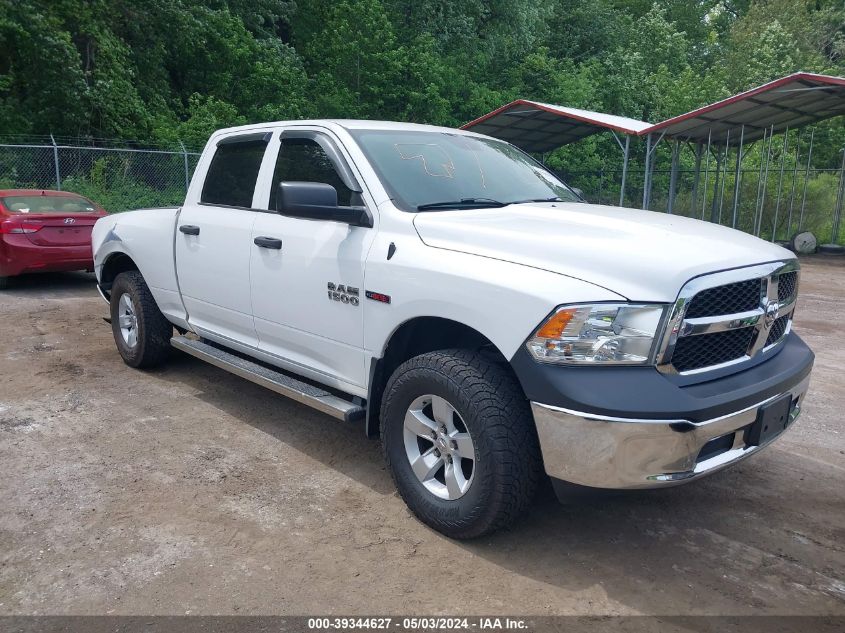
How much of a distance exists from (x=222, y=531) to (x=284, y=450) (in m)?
1.06

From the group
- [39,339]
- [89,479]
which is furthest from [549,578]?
[39,339]

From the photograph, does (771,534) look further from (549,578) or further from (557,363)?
(557,363)

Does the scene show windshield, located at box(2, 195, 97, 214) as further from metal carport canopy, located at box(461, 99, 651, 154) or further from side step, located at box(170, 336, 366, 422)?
metal carport canopy, located at box(461, 99, 651, 154)

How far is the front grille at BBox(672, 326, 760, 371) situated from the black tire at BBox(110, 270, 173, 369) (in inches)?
167

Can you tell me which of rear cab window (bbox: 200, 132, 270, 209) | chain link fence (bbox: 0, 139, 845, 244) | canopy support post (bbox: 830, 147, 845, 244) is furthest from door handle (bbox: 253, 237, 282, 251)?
canopy support post (bbox: 830, 147, 845, 244)

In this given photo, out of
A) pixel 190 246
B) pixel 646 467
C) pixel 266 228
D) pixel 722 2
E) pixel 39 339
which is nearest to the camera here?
pixel 646 467

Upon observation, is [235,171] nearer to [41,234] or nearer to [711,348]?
[711,348]

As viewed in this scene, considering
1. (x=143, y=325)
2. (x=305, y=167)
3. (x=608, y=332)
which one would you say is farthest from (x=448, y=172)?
(x=143, y=325)

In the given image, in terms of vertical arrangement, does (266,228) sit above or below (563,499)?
above

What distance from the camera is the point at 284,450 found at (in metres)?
4.57

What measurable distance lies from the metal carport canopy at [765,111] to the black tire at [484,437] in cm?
1290

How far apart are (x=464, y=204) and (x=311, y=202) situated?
0.85m

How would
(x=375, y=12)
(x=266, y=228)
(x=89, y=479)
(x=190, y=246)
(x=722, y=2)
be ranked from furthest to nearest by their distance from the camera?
(x=722, y=2) → (x=375, y=12) → (x=190, y=246) → (x=266, y=228) → (x=89, y=479)

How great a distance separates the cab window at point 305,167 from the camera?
4195mm
